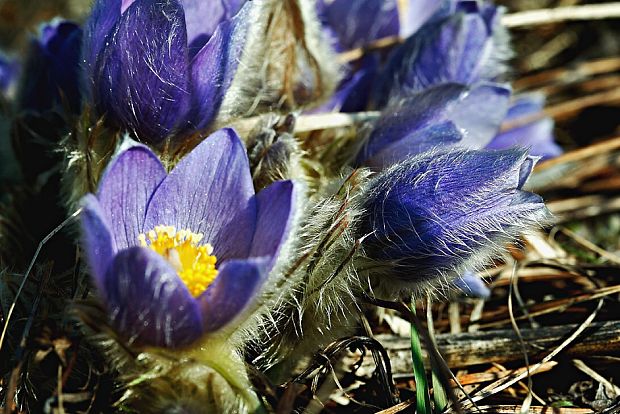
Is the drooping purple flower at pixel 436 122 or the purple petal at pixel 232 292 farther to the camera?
the drooping purple flower at pixel 436 122

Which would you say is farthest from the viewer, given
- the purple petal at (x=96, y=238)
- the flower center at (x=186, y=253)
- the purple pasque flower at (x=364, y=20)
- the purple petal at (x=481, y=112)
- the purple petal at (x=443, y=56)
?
the purple pasque flower at (x=364, y=20)

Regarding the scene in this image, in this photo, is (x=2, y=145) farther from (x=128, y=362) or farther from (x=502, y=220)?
(x=502, y=220)

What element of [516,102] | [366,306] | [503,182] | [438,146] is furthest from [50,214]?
[516,102]

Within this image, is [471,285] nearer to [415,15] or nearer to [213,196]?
[213,196]

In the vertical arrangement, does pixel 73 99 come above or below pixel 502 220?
above

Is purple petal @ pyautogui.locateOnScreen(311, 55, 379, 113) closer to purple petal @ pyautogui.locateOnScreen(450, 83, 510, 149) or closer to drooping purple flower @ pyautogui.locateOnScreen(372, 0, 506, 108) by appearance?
drooping purple flower @ pyautogui.locateOnScreen(372, 0, 506, 108)

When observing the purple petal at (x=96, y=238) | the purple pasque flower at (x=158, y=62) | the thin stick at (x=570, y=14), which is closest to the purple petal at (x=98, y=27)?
the purple pasque flower at (x=158, y=62)

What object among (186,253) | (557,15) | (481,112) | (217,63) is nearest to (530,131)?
(481,112)

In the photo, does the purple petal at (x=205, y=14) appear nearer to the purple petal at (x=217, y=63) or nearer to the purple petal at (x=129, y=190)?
the purple petal at (x=217, y=63)

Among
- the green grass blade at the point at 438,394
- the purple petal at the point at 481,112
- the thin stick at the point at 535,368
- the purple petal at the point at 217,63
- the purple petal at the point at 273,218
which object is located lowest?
the thin stick at the point at 535,368
